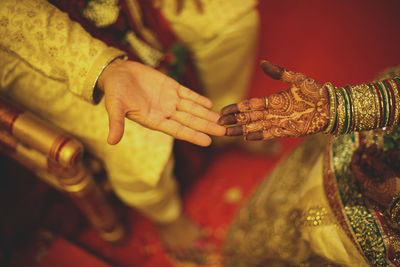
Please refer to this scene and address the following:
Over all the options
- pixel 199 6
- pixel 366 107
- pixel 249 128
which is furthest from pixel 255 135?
pixel 199 6

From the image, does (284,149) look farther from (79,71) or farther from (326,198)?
(79,71)

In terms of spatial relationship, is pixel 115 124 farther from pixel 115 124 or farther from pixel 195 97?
pixel 195 97

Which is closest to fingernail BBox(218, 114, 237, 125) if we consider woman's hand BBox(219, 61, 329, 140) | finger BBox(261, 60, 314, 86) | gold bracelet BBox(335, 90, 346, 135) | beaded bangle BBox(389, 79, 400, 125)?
woman's hand BBox(219, 61, 329, 140)

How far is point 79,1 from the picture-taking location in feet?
2.79

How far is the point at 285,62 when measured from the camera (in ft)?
4.58

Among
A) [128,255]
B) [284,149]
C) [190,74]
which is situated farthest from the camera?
[284,149]

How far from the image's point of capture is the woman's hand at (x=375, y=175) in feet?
2.09

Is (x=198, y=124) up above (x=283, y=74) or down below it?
below

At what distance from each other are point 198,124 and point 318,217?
38 cm

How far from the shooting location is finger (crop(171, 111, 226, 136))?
76 cm

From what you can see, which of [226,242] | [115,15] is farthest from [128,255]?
[115,15]

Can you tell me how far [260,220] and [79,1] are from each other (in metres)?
0.89

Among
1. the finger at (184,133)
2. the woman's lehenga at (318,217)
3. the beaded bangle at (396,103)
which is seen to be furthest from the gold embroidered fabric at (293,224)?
the finger at (184,133)

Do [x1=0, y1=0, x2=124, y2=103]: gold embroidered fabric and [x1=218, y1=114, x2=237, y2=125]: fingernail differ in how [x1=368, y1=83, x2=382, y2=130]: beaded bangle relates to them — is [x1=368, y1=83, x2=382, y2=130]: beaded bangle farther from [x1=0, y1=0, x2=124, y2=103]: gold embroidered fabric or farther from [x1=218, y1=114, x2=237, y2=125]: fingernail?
[x1=0, y1=0, x2=124, y2=103]: gold embroidered fabric
